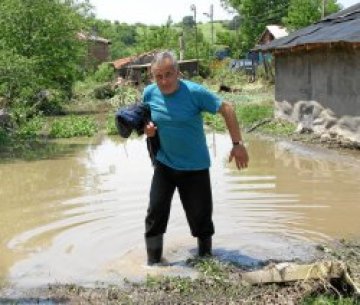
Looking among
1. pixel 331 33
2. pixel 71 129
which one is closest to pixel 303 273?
pixel 331 33

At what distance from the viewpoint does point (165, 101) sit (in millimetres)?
5660

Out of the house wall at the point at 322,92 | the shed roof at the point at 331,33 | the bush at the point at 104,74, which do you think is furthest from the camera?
the bush at the point at 104,74

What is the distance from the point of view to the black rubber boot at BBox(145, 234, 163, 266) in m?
6.00

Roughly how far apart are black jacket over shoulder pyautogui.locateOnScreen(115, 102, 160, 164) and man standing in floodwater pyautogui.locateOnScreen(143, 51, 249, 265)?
6 centimetres

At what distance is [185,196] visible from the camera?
5.89m

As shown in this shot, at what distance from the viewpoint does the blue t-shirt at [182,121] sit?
5.60 m

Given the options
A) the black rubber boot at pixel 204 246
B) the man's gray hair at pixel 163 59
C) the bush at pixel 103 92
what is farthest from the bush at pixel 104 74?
the man's gray hair at pixel 163 59

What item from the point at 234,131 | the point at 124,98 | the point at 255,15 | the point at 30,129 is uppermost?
the point at 255,15

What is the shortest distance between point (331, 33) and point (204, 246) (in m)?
9.72

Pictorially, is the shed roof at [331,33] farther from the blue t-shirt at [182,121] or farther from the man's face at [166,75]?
the man's face at [166,75]

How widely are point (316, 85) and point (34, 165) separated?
283 inches

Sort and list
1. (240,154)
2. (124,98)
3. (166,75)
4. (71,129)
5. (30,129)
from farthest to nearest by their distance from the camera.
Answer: (124,98)
(71,129)
(30,129)
(240,154)
(166,75)

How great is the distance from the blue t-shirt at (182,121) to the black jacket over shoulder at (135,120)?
0.21ft

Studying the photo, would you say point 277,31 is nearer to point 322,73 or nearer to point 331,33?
point 322,73
